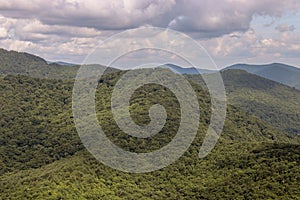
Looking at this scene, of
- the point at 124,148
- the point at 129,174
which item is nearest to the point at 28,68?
the point at 124,148

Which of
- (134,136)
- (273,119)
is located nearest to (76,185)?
(134,136)

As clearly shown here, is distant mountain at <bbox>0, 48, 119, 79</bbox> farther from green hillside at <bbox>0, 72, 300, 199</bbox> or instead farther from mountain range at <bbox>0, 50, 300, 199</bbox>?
green hillside at <bbox>0, 72, 300, 199</bbox>

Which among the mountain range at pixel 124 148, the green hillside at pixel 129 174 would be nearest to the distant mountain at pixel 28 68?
the mountain range at pixel 124 148

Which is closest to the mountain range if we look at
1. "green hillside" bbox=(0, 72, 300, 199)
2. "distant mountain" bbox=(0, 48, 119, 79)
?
"green hillside" bbox=(0, 72, 300, 199)

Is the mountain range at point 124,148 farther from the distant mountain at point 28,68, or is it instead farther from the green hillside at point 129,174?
the distant mountain at point 28,68

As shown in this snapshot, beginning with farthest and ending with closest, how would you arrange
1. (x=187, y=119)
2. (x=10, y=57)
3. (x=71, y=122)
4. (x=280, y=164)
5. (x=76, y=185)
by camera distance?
A: 1. (x=10, y=57)
2. (x=71, y=122)
3. (x=187, y=119)
4. (x=76, y=185)
5. (x=280, y=164)

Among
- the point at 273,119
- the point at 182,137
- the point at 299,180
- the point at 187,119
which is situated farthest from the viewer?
the point at 273,119

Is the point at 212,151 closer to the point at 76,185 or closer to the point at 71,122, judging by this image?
the point at 76,185

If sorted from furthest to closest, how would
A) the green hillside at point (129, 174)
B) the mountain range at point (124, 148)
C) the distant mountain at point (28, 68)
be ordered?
the distant mountain at point (28, 68) → the mountain range at point (124, 148) → the green hillside at point (129, 174)
